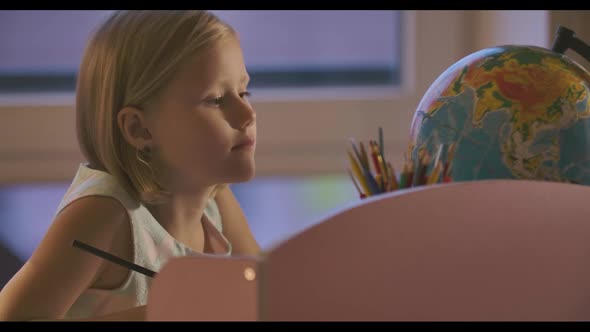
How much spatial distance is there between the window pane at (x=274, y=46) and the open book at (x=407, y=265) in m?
1.04

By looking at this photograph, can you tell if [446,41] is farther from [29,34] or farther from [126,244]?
[126,244]

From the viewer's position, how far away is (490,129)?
62 cm

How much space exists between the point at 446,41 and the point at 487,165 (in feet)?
3.04

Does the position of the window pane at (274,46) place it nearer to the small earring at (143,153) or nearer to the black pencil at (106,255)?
the small earring at (143,153)

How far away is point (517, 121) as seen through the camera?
618mm

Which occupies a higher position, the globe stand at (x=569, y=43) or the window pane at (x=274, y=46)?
the globe stand at (x=569, y=43)

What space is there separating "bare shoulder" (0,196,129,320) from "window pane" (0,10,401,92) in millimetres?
872

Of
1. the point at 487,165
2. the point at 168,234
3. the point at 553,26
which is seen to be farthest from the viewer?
the point at 553,26

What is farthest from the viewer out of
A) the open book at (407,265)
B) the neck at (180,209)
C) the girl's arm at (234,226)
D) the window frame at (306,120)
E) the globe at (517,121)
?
the window frame at (306,120)

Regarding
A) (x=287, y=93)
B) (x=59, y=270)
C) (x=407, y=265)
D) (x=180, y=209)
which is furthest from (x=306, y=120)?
(x=407, y=265)

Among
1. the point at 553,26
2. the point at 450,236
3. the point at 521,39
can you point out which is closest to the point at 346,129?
the point at 521,39

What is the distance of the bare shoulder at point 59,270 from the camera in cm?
64

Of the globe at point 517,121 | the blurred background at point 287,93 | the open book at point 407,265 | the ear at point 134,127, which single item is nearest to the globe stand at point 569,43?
the globe at point 517,121

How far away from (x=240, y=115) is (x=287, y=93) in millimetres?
837
